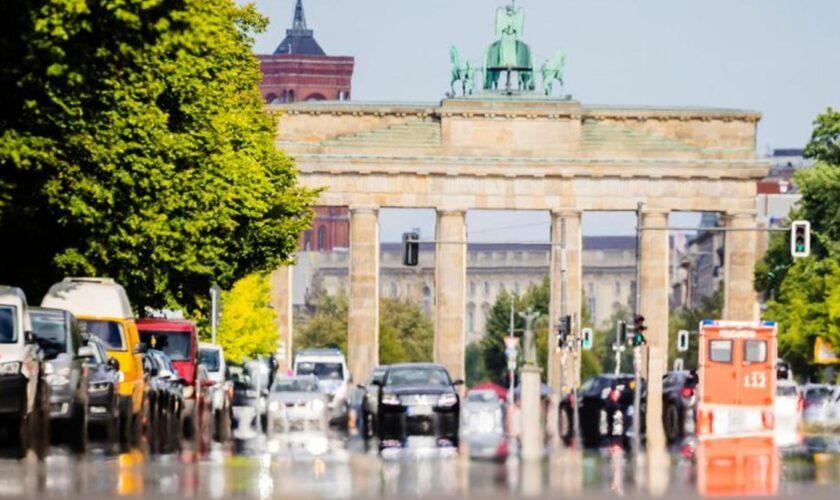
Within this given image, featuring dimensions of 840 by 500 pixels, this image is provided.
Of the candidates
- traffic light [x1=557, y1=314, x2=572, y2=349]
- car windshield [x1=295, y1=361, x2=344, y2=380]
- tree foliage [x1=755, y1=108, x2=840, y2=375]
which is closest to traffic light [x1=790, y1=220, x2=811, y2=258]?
traffic light [x1=557, y1=314, x2=572, y2=349]

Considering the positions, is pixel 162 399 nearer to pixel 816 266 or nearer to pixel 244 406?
pixel 244 406

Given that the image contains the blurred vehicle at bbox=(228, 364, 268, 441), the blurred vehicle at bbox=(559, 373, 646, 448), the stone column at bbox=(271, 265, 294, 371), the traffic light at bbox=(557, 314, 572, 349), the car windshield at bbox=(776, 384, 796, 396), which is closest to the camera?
the blurred vehicle at bbox=(228, 364, 268, 441)

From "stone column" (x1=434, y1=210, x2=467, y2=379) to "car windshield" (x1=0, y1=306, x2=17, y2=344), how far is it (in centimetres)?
9276

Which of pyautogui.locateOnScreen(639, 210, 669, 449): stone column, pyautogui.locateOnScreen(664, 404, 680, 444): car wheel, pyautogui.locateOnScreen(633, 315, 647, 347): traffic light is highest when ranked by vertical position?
pyautogui.locateOnScreen(639, 210, 669, 449): stone column

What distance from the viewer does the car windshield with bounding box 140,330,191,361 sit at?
6525 cm

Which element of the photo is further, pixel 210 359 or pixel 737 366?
pixel 210 359

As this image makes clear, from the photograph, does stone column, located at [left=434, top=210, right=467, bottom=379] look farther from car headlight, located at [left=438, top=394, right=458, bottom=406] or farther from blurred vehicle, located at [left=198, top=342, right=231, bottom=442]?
car headlight, located at [left=438, top=394, right=458, bottom=406]

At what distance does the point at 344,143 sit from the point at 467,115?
6389 mm

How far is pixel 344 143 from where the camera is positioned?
5226 inches

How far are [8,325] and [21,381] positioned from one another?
1555mm

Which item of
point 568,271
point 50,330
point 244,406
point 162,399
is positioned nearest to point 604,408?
point 162,399

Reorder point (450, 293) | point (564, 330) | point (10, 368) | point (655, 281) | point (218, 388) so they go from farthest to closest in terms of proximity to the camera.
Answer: point (450, 293) → point (655, 281) → point (564, 330) → point (218, 388) → point (10, 368)

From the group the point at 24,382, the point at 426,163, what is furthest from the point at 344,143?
the point at 24,382

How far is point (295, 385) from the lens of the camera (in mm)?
67312
